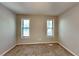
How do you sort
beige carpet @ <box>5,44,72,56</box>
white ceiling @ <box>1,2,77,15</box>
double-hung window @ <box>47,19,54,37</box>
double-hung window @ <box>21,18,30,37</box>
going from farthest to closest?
double-hung window @ <box>47,19,54,37</box>
double-hung window @ <box>21,18,30,37</box>
beige carpet @ <box>5,44,72,56</box>
white ceiling @ <box>1,2,77,15</box>

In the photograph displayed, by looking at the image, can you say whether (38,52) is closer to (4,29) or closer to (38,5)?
(4,29)

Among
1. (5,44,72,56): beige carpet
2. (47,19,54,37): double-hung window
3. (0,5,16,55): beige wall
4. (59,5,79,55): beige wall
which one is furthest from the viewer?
(47,19,54,37): double-hung window

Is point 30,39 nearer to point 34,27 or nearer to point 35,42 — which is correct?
point 35,42

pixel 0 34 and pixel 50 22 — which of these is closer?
pixel 0 34

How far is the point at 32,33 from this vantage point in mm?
7027

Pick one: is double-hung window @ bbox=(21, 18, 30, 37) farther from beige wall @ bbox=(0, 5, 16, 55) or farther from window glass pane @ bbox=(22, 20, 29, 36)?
beige wall @ bbox=(0, 5, 16, 55)

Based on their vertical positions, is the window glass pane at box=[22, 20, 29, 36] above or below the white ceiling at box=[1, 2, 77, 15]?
below

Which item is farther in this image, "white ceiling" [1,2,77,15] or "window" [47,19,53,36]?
"window" [47,19,53,36]

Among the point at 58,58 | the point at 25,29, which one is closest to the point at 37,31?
the point at 25,29

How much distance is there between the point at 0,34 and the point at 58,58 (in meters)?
3.35

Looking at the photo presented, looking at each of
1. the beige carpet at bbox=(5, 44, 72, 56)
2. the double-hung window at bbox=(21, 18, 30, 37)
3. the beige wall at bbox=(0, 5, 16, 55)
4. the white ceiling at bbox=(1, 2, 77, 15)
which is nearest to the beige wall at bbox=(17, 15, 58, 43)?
the double-hung window at bbox=(21, 18, 30, 37)

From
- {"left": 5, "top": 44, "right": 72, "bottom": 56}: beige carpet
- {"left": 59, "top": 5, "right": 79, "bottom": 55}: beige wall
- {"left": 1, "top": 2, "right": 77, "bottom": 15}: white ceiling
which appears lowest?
{"left": 5, "top": 44, "right": 72, "bottom": 56}: beige carpet

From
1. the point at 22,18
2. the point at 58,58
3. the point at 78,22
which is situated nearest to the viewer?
the point at 58,58

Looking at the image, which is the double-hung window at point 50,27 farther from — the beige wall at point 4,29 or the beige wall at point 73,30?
the beige wall at point 4,29
